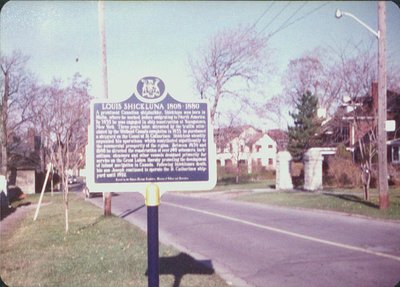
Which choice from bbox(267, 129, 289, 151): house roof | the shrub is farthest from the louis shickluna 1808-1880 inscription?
bbox(267, 129, 289, 151): house roof

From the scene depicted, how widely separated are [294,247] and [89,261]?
4546 mm

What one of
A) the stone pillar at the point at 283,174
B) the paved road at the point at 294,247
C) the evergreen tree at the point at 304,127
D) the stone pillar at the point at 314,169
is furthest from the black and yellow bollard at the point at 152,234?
the evergreen tree at the point at 304,127

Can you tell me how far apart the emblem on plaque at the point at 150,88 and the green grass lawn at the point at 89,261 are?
2863 millimetres

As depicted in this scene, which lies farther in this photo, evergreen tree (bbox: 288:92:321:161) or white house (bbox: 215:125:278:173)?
white house (bbox: 215:125:278:173)

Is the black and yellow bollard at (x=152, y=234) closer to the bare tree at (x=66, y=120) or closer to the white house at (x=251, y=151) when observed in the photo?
the bare tree at (x=66, y=120)

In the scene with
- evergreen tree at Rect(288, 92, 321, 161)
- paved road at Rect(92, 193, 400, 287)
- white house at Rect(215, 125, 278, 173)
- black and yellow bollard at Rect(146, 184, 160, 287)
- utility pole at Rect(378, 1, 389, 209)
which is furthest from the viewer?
white house at Rect(215, 125, 278, 173)

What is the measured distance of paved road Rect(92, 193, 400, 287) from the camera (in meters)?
7.00

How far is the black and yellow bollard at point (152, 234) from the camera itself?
173 inches

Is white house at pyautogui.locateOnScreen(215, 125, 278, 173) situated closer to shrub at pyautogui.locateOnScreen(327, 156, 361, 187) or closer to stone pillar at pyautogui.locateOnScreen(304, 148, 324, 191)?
stone pillar at pyautogui.locateOnScreen(304, 148, 324, 191)

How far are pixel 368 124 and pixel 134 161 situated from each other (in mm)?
16398

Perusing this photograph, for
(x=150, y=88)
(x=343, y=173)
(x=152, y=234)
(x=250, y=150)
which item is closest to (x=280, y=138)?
(x=250, y=150)

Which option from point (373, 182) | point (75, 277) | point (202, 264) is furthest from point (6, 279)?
point (373, 182)

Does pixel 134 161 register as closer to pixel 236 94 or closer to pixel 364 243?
pixel 364 243

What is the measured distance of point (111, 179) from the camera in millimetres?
4762
